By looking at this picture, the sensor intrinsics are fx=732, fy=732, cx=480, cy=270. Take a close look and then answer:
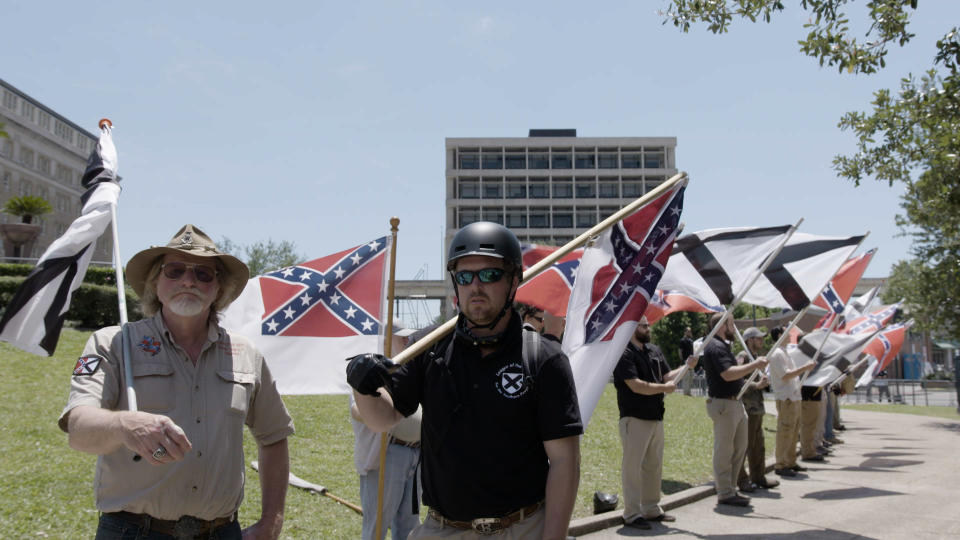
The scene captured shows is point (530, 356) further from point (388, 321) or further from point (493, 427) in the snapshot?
point (388, 321)

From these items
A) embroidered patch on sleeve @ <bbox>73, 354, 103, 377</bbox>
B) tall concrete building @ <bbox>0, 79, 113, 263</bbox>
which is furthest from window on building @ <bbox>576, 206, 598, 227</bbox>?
embroidered patch on sleeve @ <bbox>73, 354, 103, 377</bbox>

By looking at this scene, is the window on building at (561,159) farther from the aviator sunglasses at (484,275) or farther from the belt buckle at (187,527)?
the belt buckle at (187,527)

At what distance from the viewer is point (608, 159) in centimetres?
11306

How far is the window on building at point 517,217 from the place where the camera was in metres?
110

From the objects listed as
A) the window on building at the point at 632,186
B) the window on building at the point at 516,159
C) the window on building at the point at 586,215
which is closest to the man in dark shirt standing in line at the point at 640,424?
the window on building at the point at 586,215

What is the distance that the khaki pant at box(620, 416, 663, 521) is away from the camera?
8.35m

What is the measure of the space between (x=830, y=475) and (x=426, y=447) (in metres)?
11.4

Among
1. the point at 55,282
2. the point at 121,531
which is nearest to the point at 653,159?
the point at 55,282

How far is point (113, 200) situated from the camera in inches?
163

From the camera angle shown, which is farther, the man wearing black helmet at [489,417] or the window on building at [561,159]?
the window on building at [561,159]

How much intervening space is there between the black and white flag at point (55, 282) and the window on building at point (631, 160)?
11211cm

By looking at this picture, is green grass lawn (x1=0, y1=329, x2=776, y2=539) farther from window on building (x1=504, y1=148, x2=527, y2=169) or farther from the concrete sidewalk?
window on building (x1=504, y1=148, x2=527, y2=169)

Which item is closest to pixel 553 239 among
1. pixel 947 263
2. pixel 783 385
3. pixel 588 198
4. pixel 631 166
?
pixel 588 198

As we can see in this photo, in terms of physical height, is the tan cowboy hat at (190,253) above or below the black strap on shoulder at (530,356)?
above
